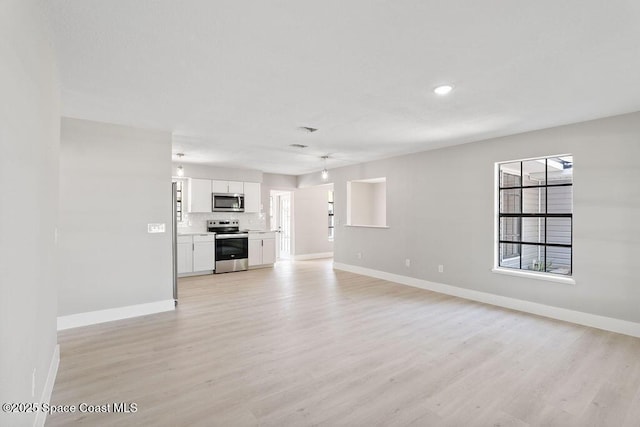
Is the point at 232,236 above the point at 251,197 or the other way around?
the other way around

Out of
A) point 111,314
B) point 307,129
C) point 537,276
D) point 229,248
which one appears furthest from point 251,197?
point 537,276

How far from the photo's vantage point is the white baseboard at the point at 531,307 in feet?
11.5

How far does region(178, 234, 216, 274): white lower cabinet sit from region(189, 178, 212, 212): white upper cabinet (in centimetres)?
73

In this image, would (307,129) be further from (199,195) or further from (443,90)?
(199,195)

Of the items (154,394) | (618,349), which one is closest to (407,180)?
(618,349)

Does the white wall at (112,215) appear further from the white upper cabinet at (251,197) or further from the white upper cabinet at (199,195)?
the white upper cabinet at (251,197)

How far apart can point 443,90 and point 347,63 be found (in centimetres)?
104

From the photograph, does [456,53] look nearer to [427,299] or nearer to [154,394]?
[154,394]

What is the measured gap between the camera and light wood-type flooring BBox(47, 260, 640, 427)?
209 cm

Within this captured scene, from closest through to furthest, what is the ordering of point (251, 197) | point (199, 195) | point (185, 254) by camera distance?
point (185, 254), point (199, 195), point (251, 197)

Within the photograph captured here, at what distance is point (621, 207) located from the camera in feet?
11.5

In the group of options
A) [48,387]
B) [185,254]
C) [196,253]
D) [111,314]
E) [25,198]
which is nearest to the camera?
[25,198]

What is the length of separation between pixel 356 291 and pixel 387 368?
2.61 meters

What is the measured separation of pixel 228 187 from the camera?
7.56 metres
